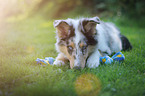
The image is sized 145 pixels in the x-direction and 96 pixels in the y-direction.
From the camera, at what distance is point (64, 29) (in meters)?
4.29

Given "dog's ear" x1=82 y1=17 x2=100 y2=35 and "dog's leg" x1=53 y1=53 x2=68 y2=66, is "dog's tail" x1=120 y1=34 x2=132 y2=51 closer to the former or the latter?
"dog's ear" x1=82 y1=17 x2=100 y2=35

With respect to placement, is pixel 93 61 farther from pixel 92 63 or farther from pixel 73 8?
pixel 73 8

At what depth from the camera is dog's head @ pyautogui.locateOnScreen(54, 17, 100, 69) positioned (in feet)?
12.8

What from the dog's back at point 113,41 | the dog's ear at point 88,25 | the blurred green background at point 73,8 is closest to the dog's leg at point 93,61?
the dog's ear at point 88,25

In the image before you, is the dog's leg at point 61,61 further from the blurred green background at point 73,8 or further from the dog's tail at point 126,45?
the blurred green background at point 73,8

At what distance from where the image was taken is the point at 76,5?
1780 cm

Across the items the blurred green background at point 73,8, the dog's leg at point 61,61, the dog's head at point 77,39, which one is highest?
the blurred green background at point 73,8

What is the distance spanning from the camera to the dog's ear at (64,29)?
4145 mm

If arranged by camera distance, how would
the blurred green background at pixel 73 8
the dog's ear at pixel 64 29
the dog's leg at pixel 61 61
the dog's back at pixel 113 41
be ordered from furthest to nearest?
the blurred green background at pixel 73 8 → the dog's back at pixel 113 41 → the dog's leg at pixel 61 61 → the dog's ear at pixel 64 29

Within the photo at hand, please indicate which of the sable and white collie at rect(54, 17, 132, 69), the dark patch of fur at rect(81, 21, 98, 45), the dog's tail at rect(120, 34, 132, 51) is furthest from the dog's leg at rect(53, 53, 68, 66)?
the dog's tail at rect(120, 34, 132, 51)

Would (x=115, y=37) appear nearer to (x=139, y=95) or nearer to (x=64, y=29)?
(x=64, y=29)

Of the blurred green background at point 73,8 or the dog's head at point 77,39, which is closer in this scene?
the dog's head at point 77,39

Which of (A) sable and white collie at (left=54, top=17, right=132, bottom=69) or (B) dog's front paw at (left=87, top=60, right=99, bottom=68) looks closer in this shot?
(A) sable and white collie at (left=54, top=17, right=132, bottom=69)

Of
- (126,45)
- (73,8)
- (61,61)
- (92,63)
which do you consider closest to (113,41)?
(126,45)
